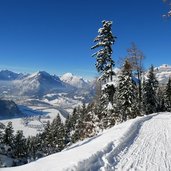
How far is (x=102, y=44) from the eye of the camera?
1399 inches

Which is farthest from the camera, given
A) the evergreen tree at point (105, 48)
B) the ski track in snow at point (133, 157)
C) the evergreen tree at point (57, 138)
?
the evergreen tree at point (57, 138)

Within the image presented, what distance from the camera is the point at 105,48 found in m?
35.8

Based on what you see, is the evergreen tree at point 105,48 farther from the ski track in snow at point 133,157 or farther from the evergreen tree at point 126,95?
the ski track in snow at point 133,157

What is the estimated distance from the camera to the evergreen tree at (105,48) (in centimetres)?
3555

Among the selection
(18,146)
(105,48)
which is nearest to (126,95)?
(105,48)

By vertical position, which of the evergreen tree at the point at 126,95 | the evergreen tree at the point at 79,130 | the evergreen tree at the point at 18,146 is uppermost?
the evergreen tree at the point at 126,95

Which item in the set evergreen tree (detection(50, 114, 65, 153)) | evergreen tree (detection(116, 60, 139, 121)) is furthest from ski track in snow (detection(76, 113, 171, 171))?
evergreen tree (detection(50, 114, 65, 153))

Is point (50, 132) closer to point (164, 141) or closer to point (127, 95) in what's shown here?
point (127, 95)

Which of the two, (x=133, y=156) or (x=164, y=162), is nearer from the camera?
(x=164, y=162)

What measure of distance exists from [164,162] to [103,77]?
2357 centimetres

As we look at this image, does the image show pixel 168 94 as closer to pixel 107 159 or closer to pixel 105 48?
pixel 105 48

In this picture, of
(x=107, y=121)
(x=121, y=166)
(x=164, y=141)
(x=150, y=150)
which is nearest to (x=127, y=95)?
(x=107, y=121)

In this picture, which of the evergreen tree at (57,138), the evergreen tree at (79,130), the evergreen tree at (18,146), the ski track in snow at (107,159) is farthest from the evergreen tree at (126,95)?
the evergreen tree at (18,146)

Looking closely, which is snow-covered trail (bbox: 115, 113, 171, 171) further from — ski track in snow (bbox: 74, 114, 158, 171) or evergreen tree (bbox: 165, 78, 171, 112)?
evergreen tree (bbox: 165, 78, 171, 112)
